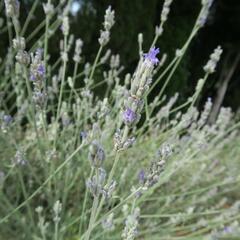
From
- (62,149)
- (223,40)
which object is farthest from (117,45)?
(223,40)

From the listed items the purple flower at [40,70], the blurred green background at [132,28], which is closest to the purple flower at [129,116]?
the purple flower at [40,70]

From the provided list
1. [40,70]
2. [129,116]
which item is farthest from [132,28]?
[129,116]

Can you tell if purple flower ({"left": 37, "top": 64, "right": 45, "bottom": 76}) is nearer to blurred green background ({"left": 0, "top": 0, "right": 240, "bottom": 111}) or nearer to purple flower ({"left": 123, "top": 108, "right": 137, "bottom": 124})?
purple flower ({"left": 123, "top": 108, "right": 137, "bottom": 124})

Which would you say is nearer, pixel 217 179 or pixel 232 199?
pixel 217 179

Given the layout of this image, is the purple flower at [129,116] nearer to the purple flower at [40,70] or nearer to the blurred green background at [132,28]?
the purple flower at [40,70]

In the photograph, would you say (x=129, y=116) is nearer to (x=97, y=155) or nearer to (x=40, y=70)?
(x=97, y=155)

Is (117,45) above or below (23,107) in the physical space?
above

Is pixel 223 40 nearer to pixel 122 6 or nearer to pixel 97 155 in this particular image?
pixel 122 6

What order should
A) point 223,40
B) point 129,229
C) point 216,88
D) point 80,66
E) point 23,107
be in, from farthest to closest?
point 223,40
point 216,88
point 80,66
point 23,107
point 129,229
